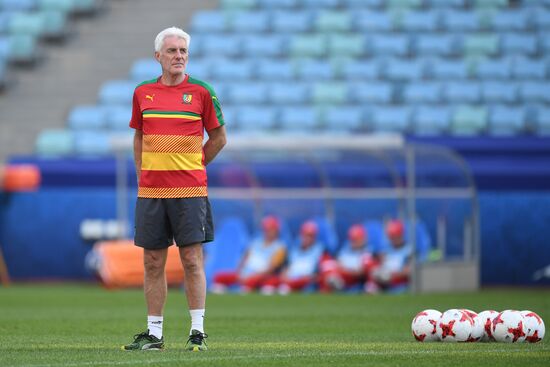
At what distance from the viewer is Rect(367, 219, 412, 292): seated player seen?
1988 cm

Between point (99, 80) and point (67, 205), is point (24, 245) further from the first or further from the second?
point (99, 80)

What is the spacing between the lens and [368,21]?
1018 inches

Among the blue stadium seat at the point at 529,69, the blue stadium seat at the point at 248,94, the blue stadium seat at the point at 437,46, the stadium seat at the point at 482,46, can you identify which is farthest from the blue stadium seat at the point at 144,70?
the blue stadium seat at the point at 529,69

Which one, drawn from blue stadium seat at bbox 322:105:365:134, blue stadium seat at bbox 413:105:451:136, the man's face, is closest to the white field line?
the man's face

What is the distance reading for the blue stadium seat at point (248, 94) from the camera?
81.9 ft

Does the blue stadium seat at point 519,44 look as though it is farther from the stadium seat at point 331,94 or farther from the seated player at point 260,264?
the seated player at point 260,264

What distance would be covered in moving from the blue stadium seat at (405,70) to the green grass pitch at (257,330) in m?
6.12

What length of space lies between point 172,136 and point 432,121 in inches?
581

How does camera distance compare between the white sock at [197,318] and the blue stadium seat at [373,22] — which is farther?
the blue stadium seat at [373,22]

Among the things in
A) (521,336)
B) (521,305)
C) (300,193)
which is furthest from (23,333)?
(300,193)

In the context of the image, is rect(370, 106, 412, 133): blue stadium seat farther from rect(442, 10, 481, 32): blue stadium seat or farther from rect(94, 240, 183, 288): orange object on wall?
rect(94, 240, 183, 288): orange object on wall

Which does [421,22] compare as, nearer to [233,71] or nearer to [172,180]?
[233,71]

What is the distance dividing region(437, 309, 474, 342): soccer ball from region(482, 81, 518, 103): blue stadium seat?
47.6 feet

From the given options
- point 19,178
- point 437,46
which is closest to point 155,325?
point 19,178
